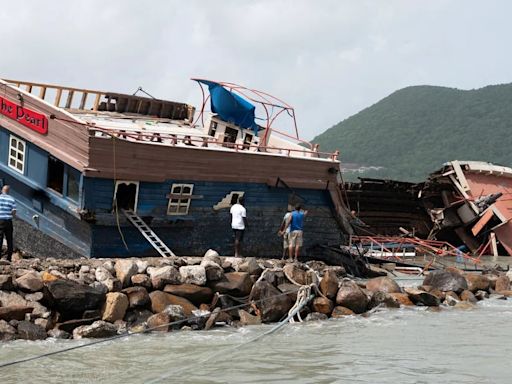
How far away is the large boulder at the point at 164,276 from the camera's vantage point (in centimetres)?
1145

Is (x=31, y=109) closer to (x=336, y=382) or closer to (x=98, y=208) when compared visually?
(x=98, y=208)

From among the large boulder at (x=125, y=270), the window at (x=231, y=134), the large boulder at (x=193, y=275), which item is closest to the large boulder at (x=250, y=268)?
the large boulder at (x=193, y=275)

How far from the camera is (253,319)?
11617mm

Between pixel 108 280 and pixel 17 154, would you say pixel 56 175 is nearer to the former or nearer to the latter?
pixel 17 154

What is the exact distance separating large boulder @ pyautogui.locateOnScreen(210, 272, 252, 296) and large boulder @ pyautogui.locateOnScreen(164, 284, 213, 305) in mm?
214

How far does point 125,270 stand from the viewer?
11320 millimetres

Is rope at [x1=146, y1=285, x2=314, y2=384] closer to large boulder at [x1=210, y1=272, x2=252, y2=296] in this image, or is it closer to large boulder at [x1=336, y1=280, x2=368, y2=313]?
large boulder at [x1=336, y1=280, x2=368, y2=313]

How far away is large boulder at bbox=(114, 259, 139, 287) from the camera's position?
1125 cm

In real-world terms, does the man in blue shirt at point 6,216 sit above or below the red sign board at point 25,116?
below

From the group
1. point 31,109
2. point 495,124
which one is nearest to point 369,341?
point 31,109

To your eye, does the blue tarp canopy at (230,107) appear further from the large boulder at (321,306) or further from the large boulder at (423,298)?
the large boulder at (321,306)

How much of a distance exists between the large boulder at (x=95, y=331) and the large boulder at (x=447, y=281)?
7371 mm

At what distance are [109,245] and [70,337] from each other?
14.5 feet

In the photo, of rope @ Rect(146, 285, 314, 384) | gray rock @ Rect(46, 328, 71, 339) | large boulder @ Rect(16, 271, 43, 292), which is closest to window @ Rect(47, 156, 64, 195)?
large boulder @ Rect(16, 271, 43, 292)
